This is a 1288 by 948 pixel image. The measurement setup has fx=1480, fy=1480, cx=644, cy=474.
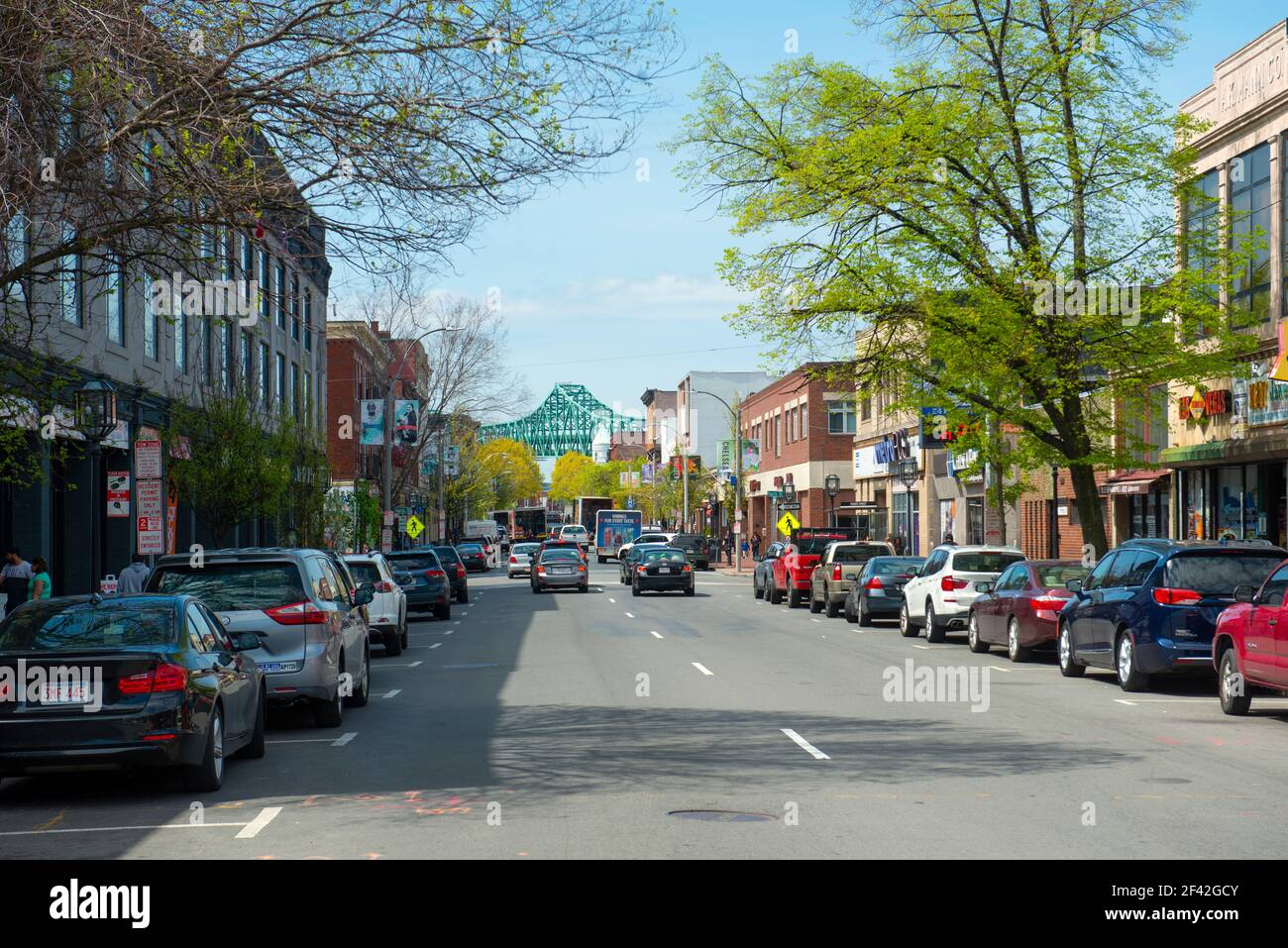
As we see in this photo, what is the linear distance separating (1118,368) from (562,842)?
22.3 metres

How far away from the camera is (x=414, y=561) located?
115 feet

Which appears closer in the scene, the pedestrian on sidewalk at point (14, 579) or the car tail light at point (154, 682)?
the car tail light at point (154, 682)

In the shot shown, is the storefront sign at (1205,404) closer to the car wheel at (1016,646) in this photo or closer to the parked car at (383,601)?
the car wheel at (1016,646)

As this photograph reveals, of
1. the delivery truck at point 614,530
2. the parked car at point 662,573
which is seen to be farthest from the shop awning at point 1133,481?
the delivery truck at point 614,530

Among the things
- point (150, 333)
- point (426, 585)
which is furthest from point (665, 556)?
point (150, 333)

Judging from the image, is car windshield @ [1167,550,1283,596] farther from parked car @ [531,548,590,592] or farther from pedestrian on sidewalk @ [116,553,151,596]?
parked car @ [531,548,590,592]

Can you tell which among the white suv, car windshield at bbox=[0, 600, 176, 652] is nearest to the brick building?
the white suv

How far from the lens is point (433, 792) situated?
34.0ft

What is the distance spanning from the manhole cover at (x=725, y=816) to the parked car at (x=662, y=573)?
34.5 m

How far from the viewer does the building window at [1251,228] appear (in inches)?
1122

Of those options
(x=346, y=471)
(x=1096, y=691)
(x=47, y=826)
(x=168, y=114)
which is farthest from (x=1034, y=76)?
(x=346, y=471)

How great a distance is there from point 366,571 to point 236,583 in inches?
406

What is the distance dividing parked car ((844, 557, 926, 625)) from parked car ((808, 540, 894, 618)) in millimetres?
1831

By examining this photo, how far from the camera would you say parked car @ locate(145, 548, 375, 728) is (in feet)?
45.7
